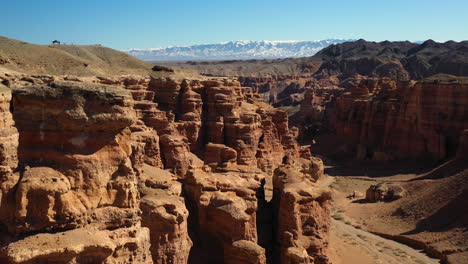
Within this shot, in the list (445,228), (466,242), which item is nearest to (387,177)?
(445,228)

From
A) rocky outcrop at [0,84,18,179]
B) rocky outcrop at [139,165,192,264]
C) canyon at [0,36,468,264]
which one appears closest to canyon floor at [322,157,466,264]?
canyon at [0,36,468,264]

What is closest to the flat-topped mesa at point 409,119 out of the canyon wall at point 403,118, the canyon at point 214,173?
the canyon wall at point 403,118

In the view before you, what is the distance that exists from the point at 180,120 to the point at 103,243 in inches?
996

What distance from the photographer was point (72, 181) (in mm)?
10875

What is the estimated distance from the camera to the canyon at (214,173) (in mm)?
10570

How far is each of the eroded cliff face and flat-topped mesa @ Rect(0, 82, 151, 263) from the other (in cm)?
2

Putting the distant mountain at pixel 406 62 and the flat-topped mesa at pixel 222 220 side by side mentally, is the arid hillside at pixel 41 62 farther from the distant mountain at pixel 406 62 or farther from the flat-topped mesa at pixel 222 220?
the distant mountain at pixel 406 62

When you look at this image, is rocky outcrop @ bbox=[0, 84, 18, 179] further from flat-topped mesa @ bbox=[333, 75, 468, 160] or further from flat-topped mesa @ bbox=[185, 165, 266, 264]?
flat-topped mesa @ bbox=[333, 75, 468, 160]

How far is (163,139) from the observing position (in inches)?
Answer: 1209

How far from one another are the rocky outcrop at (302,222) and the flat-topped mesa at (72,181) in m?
→ 8.73

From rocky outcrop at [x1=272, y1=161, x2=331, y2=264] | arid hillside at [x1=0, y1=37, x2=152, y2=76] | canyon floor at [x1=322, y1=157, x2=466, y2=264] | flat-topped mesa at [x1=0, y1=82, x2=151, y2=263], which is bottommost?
canyon floor at [x1=322, y1=157, x2=466, y2=264]

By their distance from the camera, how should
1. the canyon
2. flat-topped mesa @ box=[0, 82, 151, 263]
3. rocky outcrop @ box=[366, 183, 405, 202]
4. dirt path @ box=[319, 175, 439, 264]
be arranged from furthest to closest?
rocky outcrop @ box=[366, 183, 405, 202]
dirt path @ box=[319, 175, 439, 264]
the canyon
flat-topped mesa @ box=[0, 82, 151, 263]

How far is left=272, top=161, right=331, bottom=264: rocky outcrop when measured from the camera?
62.4 ft

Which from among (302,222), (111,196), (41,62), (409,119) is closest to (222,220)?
(302,222)
